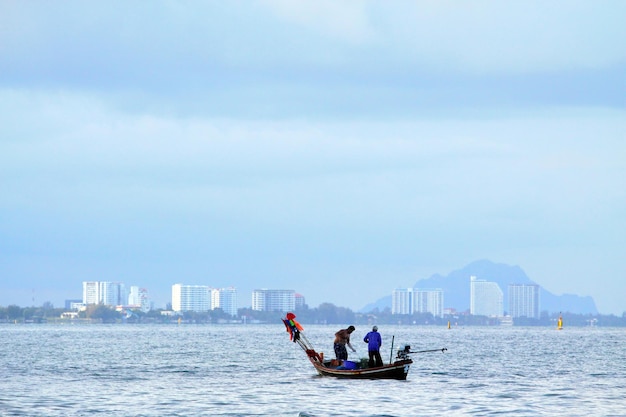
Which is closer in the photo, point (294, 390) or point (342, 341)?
point (294, 390)

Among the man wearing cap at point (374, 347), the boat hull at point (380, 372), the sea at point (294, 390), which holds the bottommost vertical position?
the sea at point (294, 390)

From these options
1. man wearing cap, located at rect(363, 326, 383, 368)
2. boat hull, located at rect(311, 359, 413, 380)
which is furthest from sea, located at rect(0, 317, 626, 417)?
man wearing cap, located at rect(363, 326, 383, 368)

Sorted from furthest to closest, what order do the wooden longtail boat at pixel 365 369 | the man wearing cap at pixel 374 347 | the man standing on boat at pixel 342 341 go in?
the man standing on boat at pixel 342 341 → the wooden longtail boat at pixel 365 369 → the man wearing cap at pixel 374 347

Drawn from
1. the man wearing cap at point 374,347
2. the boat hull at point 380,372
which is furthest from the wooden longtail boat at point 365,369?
the man wearing cap at point 374,347

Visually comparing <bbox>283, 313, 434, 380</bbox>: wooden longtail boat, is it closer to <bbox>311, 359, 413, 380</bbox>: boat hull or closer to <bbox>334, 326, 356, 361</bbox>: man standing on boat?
<bbox>311, 359, 413, 380</bbox>: boat hull

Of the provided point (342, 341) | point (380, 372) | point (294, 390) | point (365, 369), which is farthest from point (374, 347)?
point (294, 390)

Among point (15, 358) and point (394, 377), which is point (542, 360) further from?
point (15, 358)

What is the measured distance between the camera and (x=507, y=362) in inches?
3994

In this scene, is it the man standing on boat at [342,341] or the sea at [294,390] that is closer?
the sea at [294,390]

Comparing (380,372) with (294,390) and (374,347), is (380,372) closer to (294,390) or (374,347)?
(374,347)

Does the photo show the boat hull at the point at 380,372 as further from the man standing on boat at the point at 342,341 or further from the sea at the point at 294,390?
the man standing on boat at the point at 342,341

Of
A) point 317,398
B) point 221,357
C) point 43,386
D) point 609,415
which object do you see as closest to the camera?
point 609,415

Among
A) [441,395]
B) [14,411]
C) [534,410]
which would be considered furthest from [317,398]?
[14,411]

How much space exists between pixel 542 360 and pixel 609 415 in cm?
5364
